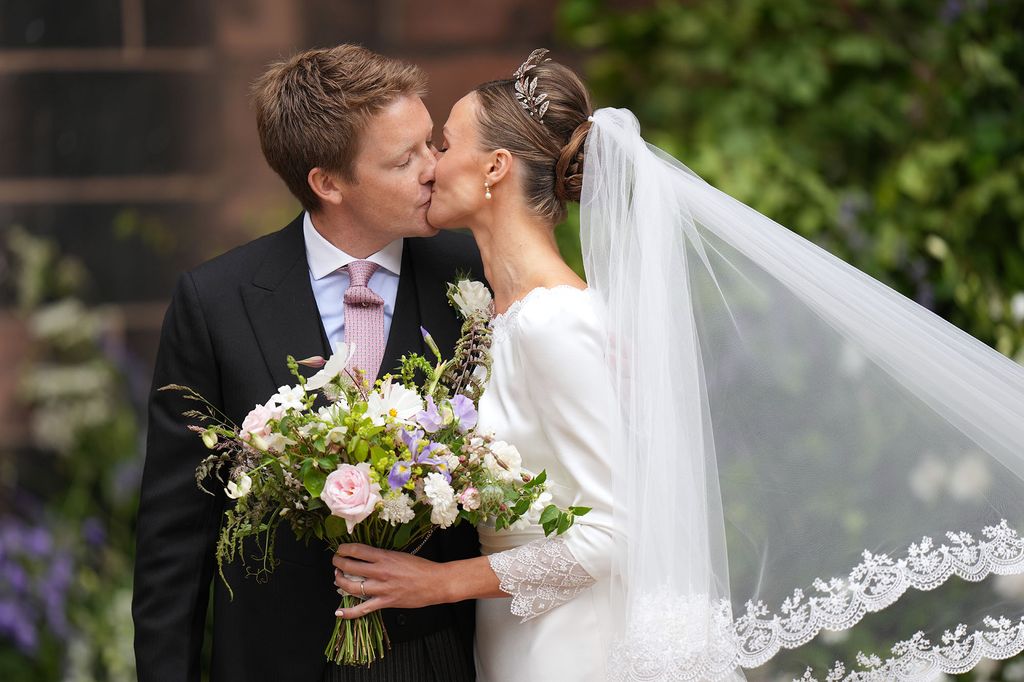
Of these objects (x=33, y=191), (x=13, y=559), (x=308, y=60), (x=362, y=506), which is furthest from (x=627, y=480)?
(x=33, y=191)

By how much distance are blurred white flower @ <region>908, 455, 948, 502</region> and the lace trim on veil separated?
9cm

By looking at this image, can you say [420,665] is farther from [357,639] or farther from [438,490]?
[438,490]

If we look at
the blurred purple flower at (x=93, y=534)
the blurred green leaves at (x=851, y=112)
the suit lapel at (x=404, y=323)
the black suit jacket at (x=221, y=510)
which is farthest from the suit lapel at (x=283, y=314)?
the blurred purple flower at (x=93, y=534)

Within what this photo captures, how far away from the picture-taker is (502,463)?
2.24 meters

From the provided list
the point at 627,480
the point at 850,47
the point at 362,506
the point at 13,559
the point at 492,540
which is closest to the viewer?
the point at 362,506

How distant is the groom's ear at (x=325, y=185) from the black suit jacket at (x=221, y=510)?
6.3 inches

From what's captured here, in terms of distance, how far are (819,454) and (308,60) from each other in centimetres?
141

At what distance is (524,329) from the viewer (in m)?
2.42

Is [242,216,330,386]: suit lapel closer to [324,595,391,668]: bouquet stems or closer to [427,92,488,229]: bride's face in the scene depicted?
[427,92,488,229]: bride's face

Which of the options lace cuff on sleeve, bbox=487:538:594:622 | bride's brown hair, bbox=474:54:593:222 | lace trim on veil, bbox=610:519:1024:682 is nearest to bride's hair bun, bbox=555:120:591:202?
bride's brown hair, bbox=474:54:593:222

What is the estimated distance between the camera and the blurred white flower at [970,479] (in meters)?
2.33

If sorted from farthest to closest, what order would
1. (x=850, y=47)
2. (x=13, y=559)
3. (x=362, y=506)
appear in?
(x=850, y=47)
(x=13, y=559)
(x=362, y=506)

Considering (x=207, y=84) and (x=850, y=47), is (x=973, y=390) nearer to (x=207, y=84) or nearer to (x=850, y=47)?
(x=850, y=47)

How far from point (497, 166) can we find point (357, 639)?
3.36ft
